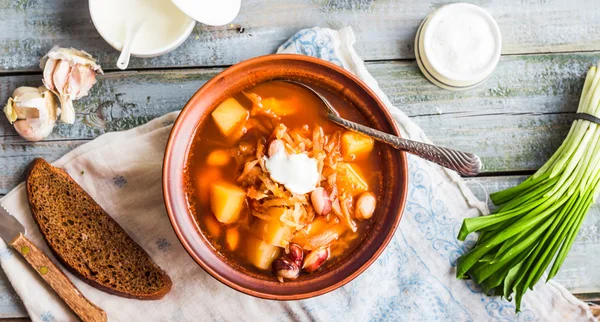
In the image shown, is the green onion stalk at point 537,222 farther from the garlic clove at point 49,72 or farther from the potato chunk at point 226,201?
the garlic clove at point 49,72

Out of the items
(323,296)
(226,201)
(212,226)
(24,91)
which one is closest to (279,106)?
(226,201)

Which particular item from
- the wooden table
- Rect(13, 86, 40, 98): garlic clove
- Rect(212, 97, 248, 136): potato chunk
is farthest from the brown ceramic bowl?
Rect(13, 86, 40, 98): garlic clove

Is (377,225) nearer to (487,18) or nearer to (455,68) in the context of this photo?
(455,68)

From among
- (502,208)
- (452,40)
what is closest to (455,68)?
(452,40)

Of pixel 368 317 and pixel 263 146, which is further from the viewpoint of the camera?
pixel 368 317

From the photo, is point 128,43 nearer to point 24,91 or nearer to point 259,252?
point 24,91

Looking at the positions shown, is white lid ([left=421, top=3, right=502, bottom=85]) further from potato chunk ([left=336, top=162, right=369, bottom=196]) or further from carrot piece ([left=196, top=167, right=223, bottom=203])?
carrot piece ([left=196, top=167, right=223, bottom=203])
